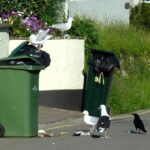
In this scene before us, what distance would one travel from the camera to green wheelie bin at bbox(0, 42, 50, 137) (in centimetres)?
1200

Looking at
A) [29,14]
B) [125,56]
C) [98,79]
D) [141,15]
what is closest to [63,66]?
[98,79]

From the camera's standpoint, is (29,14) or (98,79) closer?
(98,79)

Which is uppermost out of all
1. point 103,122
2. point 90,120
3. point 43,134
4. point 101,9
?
point 103,122

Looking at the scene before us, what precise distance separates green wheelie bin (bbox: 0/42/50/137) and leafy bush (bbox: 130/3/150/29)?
54.9 feet

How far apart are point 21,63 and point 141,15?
1930cm

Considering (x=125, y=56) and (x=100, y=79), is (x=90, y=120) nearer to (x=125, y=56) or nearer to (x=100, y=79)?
(x=100, y=79)

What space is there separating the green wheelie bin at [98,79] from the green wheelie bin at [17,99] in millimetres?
3739

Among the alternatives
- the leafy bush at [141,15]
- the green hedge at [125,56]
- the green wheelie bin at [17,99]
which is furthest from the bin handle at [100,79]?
the leafy bush at [141,15]

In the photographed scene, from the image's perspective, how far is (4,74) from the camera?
1203 centimetres

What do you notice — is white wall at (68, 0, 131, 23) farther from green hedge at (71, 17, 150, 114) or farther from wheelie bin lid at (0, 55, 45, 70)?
wheelie bin lid at (0, 55, 45, 70)

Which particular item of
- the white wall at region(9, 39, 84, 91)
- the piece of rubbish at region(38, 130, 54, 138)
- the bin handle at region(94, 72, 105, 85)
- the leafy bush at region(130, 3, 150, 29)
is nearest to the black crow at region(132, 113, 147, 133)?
the piece of rubbish at region(38, 130, 54, 138)

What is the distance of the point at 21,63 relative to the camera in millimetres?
12141

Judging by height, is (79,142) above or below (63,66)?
above

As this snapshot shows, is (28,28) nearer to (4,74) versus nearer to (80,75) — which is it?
(80,75)
